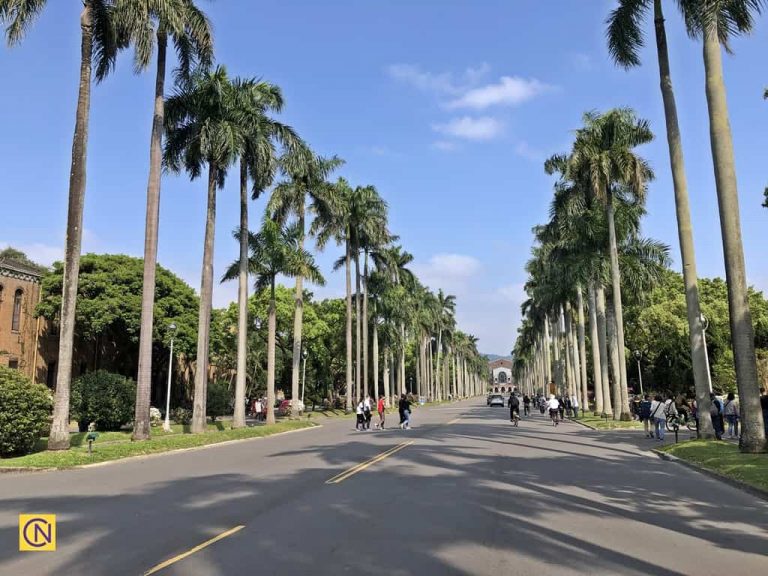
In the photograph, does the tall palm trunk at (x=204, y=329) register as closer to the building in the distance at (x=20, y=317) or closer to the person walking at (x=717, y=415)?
the building in the distance at (x=20, y=317)

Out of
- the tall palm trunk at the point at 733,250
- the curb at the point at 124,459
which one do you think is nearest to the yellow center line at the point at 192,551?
the curb at the point at 124,459

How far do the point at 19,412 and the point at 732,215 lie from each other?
66.1 ft

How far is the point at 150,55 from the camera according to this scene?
2156cm

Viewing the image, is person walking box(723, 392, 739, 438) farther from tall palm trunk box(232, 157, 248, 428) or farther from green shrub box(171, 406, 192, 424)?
green shrub box(171, 406, 192, 424)

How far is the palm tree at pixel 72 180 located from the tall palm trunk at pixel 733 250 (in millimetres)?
18202

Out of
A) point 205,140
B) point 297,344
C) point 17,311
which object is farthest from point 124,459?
point 17,311

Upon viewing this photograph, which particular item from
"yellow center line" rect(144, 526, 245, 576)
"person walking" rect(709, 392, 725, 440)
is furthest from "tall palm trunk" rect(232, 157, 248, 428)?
"yellow center line" rect(144, 526, 245, 576)

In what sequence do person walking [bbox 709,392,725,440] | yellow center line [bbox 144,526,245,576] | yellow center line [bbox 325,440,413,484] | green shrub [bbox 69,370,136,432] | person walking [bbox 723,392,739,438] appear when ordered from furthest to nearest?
green shrub [bbox 69,370,136,432]
person walking [bbox 723,392,739,438]
person walking [bbox 709,392,725,440]
yellow center line [bbox 325,440,413,484]
yellow center line [bbox 144,526,245,576]

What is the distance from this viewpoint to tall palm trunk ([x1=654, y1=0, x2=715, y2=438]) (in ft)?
65.9

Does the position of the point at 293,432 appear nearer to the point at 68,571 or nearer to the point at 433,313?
the point at 68,571

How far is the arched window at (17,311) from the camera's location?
1404 inches

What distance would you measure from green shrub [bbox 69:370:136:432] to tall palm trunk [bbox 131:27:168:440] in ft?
22.2

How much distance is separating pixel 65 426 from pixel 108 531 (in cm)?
1245

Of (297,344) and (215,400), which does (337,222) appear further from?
(215,400)
